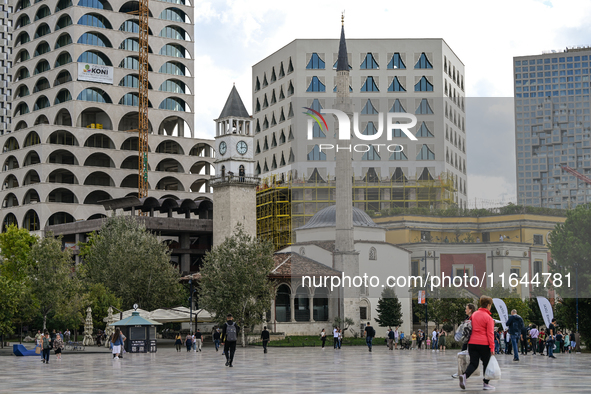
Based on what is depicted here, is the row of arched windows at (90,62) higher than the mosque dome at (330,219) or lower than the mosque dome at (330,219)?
higher

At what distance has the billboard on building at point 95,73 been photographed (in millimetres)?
111750

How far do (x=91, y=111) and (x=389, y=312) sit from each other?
59.6 meters

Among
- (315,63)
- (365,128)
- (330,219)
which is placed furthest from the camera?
(315,63)

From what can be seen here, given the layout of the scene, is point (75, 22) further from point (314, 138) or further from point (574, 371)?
point (574, 371)

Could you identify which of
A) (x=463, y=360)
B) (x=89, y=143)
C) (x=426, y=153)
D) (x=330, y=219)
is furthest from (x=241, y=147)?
(x=463, y=360)

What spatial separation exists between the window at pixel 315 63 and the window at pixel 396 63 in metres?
8.02

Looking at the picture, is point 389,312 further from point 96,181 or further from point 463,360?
point 96,181

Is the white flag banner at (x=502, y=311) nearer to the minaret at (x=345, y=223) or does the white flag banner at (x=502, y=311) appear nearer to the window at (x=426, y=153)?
the minaret at (x=345, y=223)

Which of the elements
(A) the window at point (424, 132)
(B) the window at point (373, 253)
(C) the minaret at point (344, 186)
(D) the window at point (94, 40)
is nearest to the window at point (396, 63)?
(A) the window at point (424, 132)

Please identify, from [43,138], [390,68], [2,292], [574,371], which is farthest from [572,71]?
[574,371]

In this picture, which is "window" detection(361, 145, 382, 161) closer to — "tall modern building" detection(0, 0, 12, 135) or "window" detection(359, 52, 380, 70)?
"window" detection(359, 52, 380, 70)

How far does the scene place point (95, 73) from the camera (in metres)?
113

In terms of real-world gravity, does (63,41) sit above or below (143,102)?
above

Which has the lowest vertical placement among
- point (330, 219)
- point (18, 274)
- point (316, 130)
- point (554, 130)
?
point (18, 274)
